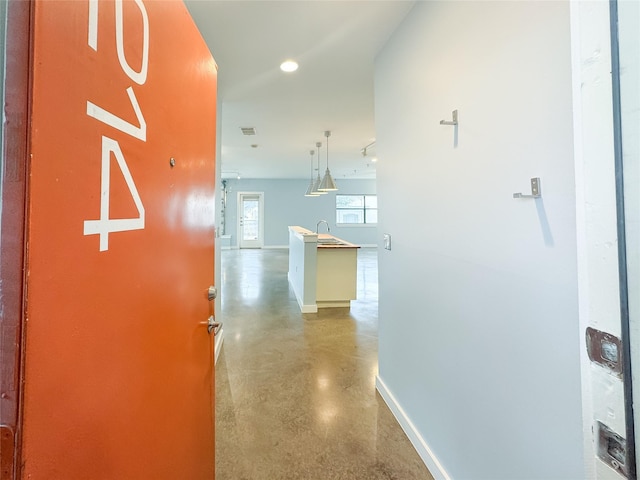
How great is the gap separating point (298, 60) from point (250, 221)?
30.3 feet

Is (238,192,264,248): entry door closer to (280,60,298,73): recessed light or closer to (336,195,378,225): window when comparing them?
(336,195,378,225): window

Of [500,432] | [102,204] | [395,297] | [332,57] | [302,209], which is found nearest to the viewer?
[102,204]

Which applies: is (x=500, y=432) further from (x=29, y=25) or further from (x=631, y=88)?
(x=29, y=25)

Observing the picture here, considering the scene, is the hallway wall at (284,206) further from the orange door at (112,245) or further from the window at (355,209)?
the orange door at (112,245)

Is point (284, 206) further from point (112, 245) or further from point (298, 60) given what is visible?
point (112, 245)

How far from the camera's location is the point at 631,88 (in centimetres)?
39

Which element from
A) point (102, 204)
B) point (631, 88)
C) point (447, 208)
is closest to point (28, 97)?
point (102, 204)

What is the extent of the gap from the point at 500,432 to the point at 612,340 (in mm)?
928

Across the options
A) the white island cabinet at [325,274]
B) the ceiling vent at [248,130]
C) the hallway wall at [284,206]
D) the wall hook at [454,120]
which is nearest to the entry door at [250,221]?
the hallway wall at [284,206]

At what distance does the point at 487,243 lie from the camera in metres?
1.14

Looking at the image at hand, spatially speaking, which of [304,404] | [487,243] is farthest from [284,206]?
[487,243]

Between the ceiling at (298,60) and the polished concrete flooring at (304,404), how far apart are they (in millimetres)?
2534

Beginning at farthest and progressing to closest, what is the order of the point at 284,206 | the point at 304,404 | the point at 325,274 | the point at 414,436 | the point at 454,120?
the point at 284,206 → the point at 325,274 → the point at 304,404 → the point at 414,436 → the point at 454,120

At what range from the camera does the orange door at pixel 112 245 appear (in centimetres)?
46
